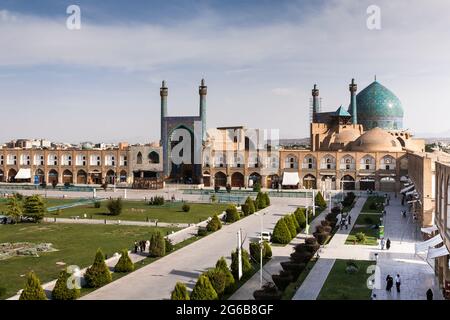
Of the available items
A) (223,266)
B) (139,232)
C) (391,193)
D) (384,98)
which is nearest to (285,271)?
(223,266)

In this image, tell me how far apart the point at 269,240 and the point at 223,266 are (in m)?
11.6

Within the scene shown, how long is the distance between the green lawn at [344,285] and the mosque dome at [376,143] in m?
46.5

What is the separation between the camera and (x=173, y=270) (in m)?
24.7

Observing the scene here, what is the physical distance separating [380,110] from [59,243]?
217 ft

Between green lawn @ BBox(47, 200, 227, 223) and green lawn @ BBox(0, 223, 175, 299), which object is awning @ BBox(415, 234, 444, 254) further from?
green lawn @ BBox(47, 200, 227, 223)

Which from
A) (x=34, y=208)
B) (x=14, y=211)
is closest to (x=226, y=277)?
(x=34, y=208)

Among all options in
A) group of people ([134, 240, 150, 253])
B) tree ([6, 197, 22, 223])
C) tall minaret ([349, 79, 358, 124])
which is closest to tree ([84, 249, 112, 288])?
group of people ([134, 240, 150, 253])

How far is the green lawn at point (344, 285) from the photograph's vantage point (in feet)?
66.7

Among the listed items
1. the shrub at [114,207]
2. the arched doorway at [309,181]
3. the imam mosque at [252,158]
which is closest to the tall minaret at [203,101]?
the imam mosque at [252,158]

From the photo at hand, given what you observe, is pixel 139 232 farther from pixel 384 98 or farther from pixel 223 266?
pixel 384 98

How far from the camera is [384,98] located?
86188 millimetres

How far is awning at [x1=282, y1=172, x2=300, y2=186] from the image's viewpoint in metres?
69.0

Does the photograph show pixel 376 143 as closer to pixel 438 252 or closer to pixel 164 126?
pixel 164 126

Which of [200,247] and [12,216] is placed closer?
[200,247]
